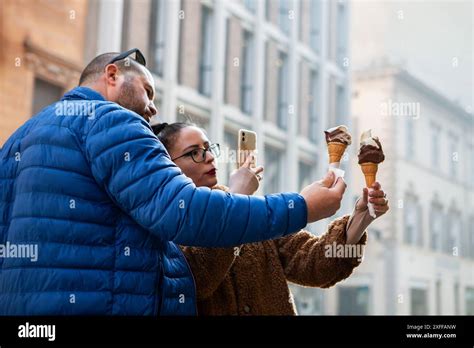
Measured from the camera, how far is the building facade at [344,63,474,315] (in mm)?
16016

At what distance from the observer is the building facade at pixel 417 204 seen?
16.0m

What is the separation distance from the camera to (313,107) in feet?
42.4

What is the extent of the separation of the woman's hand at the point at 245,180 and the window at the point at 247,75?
932 cm

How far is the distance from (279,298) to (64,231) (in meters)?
0.64

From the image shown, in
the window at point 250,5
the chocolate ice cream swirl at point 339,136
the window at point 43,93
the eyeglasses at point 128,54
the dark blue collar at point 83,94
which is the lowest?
the chocolate ice cream swirl at point 339,136

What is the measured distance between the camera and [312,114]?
12.9 metres

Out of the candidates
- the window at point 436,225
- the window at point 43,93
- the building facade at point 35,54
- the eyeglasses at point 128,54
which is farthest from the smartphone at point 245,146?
the window at point 436,225

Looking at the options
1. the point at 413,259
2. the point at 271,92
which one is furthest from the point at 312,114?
the point at 413,259

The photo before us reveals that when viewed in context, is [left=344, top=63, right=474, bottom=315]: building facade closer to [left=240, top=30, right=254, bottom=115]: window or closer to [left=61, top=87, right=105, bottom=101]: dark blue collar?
[left=240, top=30, right=254, bottom=115]: window

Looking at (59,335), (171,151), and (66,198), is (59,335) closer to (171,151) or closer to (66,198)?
(66,198)

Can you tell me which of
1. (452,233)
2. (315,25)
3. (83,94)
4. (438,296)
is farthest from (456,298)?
(83,94)

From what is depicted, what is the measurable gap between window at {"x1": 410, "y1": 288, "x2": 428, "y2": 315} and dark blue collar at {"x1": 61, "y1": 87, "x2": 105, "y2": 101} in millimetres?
15377

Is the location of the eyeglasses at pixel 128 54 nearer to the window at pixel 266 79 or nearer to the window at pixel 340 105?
the window at pixel 266 79

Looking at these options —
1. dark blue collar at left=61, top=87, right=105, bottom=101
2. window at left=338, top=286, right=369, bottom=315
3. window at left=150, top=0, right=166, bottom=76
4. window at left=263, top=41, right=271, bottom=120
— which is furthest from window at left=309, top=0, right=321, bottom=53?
dark blue collar at left=61, top=87, right=105, bottom=101
